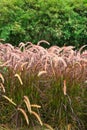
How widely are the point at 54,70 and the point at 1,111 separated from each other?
0.79 meters

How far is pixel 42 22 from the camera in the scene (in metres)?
8.78

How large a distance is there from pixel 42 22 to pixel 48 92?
332cm

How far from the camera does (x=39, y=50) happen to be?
19.7ft

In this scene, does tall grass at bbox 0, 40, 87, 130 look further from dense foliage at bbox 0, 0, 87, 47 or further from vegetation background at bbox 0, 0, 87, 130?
dense foliage at bbox 0, 0, 87, 47

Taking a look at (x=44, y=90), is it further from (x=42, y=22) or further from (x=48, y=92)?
(x=42, y=22)

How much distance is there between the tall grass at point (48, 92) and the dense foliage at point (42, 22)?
9.30 feet

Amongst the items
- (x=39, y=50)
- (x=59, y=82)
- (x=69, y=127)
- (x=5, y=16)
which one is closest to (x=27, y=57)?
(x=39, y=50)

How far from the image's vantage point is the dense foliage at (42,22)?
8.63m

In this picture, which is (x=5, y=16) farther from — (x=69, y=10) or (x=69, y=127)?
(x=69, y=127)

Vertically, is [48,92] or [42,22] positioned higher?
[42,22]

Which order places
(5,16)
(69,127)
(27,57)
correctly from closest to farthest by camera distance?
1. (69,127)
2. (27,57)
3. (5,16)

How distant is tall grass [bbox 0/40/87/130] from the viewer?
5.62 metres

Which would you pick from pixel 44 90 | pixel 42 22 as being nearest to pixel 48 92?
pixel 44 90

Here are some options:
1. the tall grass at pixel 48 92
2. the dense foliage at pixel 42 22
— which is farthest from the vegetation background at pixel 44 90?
the dense foliage at pixel 42 22
